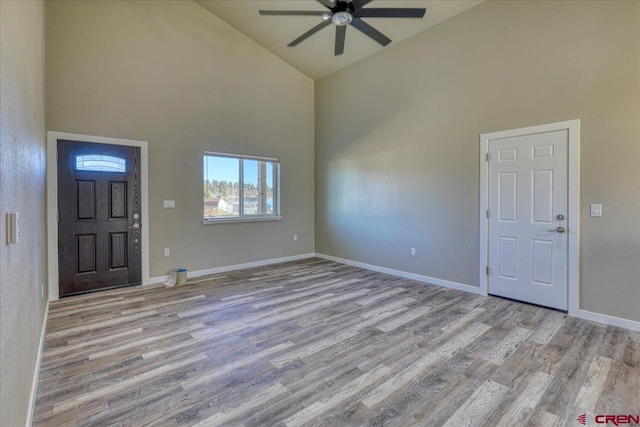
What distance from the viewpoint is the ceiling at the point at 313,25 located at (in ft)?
13.6

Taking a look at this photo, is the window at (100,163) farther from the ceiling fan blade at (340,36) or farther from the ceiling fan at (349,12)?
the ceiling fan blade at (340,36)

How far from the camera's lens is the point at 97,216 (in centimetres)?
411

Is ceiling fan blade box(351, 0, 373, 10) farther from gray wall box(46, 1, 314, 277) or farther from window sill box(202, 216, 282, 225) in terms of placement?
window sill box(202, 216, 282, 225)

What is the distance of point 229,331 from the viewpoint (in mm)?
2945

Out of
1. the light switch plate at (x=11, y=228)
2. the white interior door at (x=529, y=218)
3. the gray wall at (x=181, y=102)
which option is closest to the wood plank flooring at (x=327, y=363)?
the white interior door at (x=529, y=218)

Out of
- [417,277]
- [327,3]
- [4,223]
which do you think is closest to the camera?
[4,223]

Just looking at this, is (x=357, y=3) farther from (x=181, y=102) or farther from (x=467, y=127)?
(x=181, y=102)

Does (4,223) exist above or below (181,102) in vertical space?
below

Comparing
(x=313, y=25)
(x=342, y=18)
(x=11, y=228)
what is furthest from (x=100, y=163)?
(x=313, y=25)

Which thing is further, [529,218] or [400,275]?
[400,275]

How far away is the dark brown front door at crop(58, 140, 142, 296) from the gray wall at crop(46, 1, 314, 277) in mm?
245

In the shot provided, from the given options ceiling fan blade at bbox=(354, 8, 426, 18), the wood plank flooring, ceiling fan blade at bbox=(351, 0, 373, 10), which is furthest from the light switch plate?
ceiling fan blade at bbox=(354, 8, 426, 18)

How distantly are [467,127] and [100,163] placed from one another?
16.8 feet

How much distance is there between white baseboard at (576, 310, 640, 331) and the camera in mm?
2949
